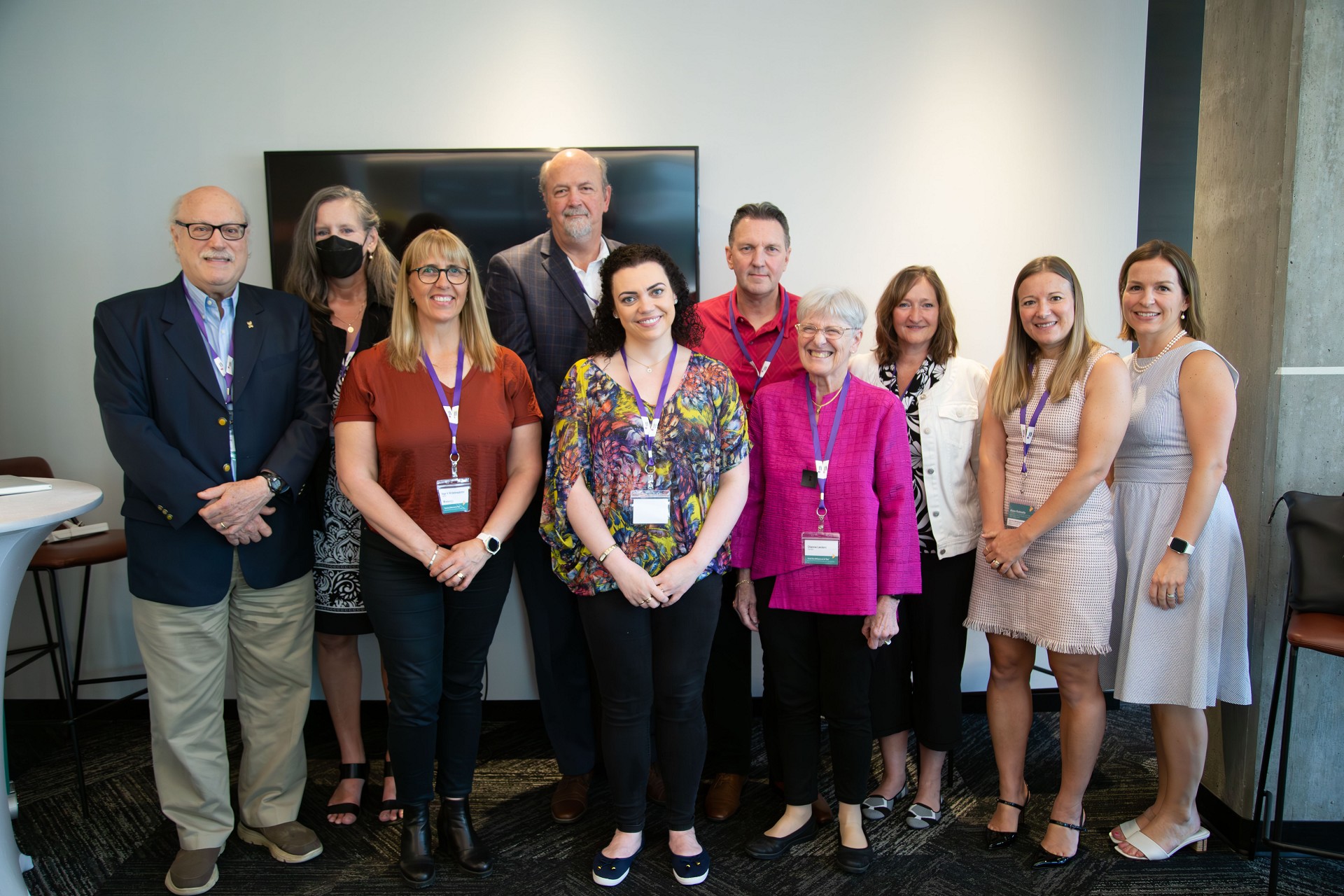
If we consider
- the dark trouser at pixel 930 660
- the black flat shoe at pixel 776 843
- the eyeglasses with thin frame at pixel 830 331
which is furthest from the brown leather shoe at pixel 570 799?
the eyeglasses with thin frame at pixel 830 331

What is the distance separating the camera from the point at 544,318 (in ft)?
8.59

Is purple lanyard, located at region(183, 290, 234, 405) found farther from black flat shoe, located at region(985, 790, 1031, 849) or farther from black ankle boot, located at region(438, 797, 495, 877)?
black flat shoe, located at region(985, 790, 1031, 849)

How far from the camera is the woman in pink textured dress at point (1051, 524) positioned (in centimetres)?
226

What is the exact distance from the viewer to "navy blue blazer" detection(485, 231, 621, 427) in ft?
8.53

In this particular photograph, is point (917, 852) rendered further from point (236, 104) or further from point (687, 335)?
point (236, 104)

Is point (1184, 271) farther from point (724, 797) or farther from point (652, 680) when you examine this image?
point (724, 797)

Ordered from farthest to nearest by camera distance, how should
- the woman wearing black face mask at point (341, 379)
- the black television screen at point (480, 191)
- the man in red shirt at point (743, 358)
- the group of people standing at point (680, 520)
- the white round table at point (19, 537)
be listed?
the black television screen at point (480, 191) < the woman wearing black face mask at point (341, 379) < the man in red shirt at point (743, 358) < the group of people standing at point (680, 520) < the white round table at point (19, 537)

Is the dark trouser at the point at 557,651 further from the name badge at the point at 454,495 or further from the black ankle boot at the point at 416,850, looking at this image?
the black ankle boot at the point at 416,850

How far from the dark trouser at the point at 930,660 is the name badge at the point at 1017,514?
0.19 m

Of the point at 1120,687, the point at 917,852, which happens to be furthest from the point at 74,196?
the point at 1120,687

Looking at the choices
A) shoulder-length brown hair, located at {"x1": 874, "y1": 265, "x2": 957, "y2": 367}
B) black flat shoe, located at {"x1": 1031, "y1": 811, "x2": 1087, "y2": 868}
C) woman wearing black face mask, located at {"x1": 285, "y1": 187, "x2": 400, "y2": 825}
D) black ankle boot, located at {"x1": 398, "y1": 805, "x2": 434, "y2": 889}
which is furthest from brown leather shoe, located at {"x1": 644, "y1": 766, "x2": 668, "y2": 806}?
shoulder-length brown hair, located at {"x1": 874, "y1": 265, "x2": 957, "y2": 367}

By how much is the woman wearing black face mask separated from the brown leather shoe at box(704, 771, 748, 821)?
1.07m

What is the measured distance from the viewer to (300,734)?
8.33 feet

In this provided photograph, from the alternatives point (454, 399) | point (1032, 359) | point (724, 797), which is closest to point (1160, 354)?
point (1032, 359)
